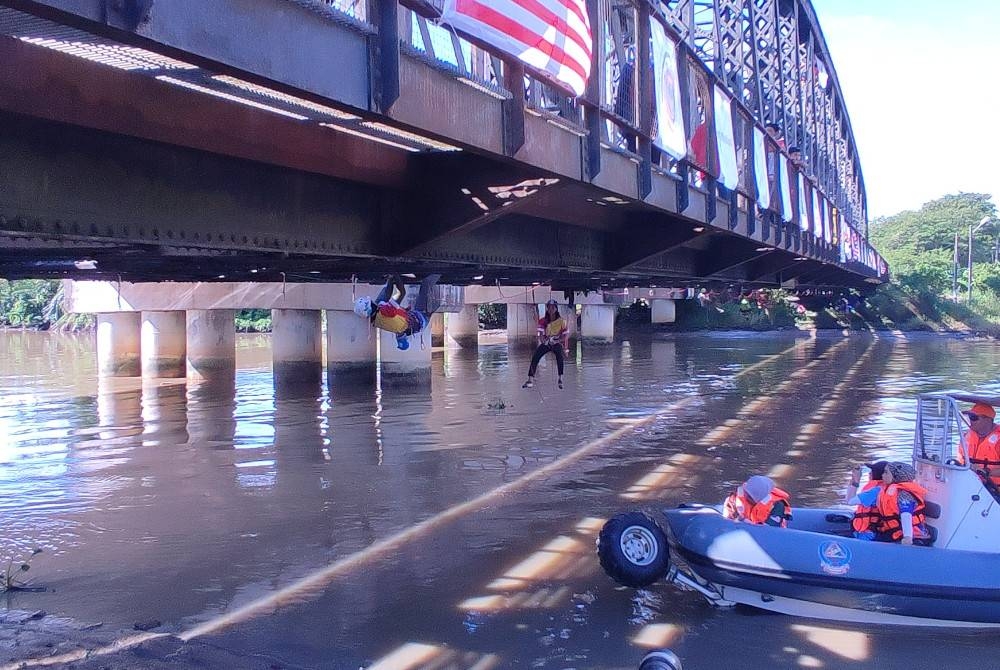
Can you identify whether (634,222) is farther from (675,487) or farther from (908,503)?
(908,503)

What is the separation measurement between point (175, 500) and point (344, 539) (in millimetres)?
3397

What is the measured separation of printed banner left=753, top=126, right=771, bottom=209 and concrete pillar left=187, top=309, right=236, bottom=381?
20.1 meters

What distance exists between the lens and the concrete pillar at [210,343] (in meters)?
32.6

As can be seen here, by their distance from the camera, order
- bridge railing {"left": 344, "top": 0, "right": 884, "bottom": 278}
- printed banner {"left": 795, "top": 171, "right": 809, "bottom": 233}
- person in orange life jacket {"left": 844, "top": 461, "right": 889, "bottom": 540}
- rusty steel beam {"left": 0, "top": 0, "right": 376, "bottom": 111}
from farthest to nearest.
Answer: printed banner {"left": 795, "top": 171, "right": 809, "bottom": 233}
bridge railing {"left": 344, "top": 0, "right": 884, "bottom": 278}
person in orange life jacket {"left": 844, "top": 461, "right": 889, "bottom": 540}
rusty steel beam {"left": 0, "top": 0, "right": 376, "bottom": 111}

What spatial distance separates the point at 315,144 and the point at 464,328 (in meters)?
40.7

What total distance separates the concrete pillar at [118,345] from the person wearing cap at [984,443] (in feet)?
102

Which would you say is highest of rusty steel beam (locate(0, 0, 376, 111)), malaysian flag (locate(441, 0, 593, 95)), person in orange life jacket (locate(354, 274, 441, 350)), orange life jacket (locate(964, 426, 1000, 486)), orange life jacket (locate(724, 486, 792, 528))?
malaysian flag (locate(441, 0, 593, 95))

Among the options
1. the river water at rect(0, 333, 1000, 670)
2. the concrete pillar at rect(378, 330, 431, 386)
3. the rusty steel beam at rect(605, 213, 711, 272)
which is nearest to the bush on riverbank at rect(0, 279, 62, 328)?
the river water at rect(0, 333, 1000, 670)

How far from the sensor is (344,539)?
10281 mm

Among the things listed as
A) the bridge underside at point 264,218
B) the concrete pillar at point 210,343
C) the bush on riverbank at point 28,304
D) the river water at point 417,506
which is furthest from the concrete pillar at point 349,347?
the bush on riverbank at point 28,304

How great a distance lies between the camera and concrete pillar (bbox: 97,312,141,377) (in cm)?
3391

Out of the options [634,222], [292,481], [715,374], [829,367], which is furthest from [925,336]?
[292,481]

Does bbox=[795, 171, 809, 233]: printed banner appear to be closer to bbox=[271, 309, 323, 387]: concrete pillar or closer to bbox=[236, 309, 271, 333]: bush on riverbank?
bbox=[271, 309, 323, 387]: concrete pillar

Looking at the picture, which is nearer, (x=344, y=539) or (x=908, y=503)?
(x=908, y=503)
